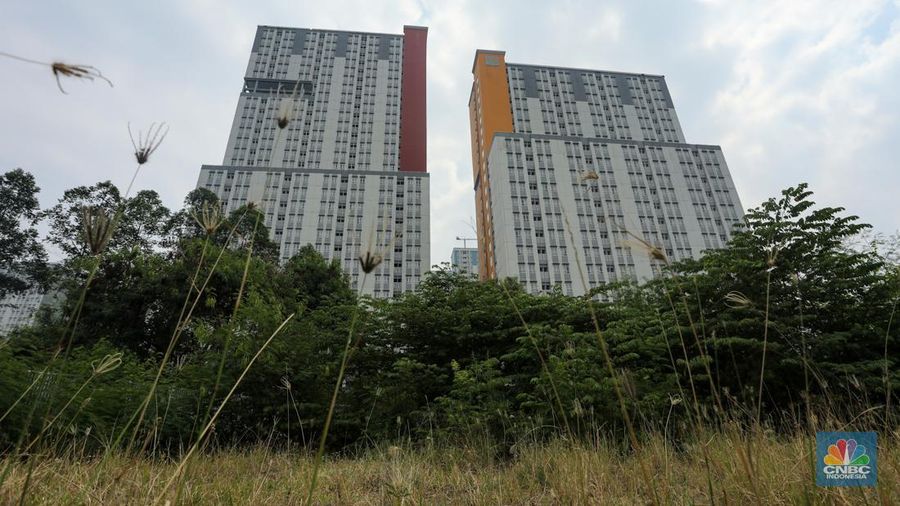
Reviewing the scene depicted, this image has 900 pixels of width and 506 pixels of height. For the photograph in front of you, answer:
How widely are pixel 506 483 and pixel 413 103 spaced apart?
79.8 meters

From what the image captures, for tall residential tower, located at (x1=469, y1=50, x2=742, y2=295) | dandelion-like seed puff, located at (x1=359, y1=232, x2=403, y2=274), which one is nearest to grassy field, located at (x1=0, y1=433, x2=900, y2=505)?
dandelion-like seed puff, located at (x1=359, y1=232, x2=403, y2=274)

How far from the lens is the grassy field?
6.75 ft

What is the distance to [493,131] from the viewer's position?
66.0 m

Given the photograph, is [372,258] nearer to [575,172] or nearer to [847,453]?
[847,453]

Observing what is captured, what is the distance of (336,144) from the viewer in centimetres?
7106

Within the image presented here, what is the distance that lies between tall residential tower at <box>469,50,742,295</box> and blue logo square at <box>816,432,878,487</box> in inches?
1768

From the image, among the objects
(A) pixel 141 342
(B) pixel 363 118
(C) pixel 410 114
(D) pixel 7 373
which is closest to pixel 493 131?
(C) pixel 410 114

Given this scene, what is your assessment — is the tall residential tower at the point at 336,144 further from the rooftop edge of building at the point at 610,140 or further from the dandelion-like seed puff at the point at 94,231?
the dandelion-like seed puff at the point at 94,231

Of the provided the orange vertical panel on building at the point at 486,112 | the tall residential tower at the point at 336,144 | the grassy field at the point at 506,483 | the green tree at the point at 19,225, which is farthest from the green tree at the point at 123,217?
the orange vertical panel on building at the point at 486,112

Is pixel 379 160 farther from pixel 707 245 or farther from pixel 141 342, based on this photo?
pixel 141 342

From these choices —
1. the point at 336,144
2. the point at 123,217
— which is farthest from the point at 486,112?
the point at 123,217

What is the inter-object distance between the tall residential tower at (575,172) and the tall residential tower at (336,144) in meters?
11.4

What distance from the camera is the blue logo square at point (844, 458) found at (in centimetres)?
162

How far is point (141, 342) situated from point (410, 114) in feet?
221
